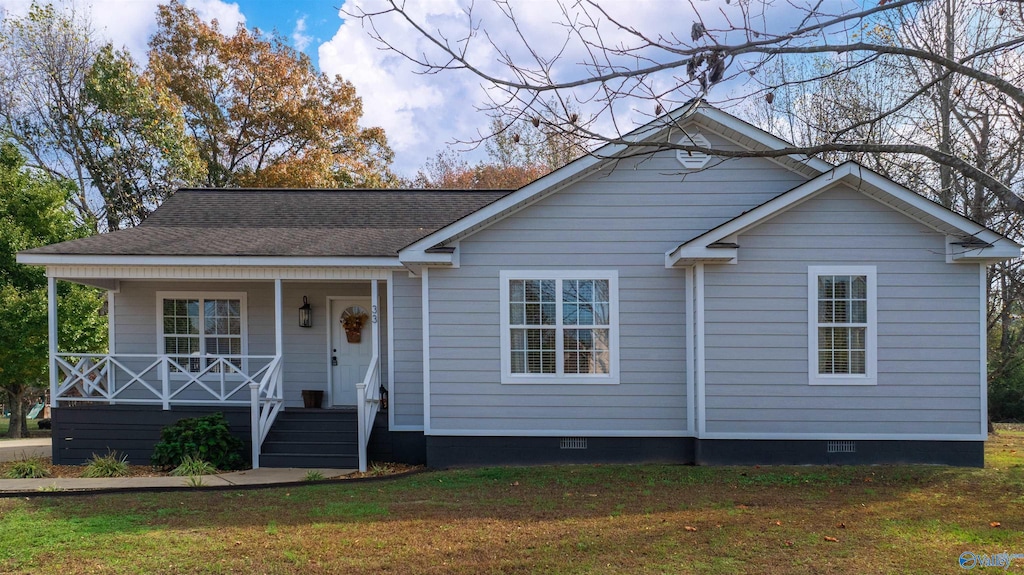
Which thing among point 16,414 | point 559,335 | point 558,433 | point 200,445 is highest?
point 559,335

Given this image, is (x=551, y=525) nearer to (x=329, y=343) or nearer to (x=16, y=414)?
(x=329, y=343)

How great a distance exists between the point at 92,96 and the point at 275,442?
17.6m

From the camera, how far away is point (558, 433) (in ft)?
30.5

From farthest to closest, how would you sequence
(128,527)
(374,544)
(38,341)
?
(38,341), (128,527), (374,544)

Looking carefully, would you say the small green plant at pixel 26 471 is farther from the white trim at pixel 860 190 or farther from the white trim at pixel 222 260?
the white trim at pixel 860 190

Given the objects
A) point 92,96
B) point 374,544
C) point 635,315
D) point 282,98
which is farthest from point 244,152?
point 374,544

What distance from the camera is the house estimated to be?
28.9 ft

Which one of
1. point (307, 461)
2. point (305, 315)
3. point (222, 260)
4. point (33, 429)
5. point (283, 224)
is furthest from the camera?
point (33, 429)

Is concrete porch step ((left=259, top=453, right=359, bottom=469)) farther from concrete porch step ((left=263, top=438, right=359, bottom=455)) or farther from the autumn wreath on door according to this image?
the autumn wreath on door

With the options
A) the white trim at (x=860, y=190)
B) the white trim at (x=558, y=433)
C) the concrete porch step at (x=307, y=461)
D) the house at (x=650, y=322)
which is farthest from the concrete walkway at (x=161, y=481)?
the white trim at (x=860, y=190)

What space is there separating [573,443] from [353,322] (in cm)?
453

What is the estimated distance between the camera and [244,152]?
26531 mm

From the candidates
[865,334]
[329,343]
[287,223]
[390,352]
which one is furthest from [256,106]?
A: [865,334]

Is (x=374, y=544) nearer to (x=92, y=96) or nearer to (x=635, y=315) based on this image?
(x=635, y=315)
